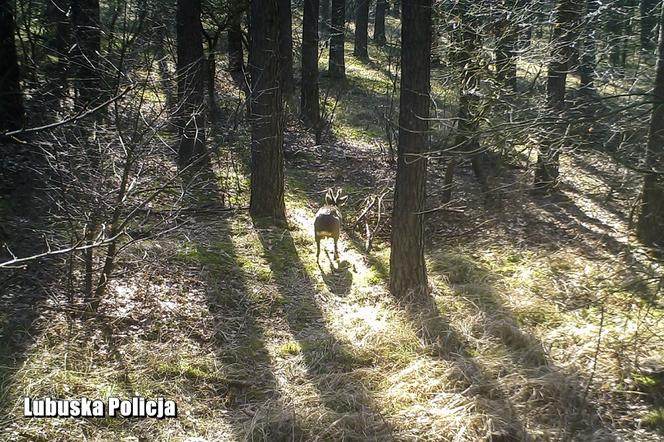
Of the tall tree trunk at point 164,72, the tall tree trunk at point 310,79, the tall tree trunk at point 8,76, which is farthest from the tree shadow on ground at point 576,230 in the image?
the tall tree trunk at point 8,76

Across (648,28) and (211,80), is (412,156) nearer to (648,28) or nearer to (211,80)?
(648,28)

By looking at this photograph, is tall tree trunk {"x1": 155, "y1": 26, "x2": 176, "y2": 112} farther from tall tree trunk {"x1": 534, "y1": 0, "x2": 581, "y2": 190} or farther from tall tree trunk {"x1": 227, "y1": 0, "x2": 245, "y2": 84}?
tall tree trunk {"x1": 534, "y1": 0, "x2": 581, "y2": 190}

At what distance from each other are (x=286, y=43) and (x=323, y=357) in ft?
34.9

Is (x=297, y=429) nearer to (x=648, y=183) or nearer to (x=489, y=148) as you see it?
(x=489, y=148)

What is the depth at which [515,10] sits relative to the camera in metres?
7.99

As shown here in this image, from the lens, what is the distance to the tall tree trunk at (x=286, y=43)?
13102mm

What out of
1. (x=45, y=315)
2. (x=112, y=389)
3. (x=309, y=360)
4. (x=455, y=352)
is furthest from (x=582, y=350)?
(x=45, y=315)

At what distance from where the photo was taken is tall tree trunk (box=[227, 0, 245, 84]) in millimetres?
12922

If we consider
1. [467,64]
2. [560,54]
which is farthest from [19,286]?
[560,54]

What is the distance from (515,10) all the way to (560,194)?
4.88 metres

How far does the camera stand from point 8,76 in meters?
8.45

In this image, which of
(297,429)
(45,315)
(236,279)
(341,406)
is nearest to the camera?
(297,429)

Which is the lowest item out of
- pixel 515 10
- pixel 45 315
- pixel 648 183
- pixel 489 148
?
pixel 45 315

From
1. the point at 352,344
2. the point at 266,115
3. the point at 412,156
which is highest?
the point at 266,115
